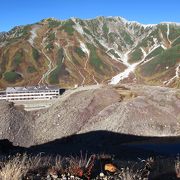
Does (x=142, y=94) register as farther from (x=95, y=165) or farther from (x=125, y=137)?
(x=95, y=165)

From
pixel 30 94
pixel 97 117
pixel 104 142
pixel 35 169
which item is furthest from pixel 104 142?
pixel 35 169

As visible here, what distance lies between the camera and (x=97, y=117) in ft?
341

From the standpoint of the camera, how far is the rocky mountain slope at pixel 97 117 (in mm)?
95812

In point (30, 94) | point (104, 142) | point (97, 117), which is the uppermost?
point (30, 94)

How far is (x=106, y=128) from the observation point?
9650 centimetres

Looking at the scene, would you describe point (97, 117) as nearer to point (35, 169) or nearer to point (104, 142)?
point (104, 142)

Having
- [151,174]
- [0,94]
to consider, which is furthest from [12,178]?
[0,94]

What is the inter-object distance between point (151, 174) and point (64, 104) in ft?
335

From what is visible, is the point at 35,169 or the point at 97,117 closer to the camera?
the point at 35,169

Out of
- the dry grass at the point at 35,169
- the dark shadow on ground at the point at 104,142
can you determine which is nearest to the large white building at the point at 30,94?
the dark shadow on ground at the point at 104,142

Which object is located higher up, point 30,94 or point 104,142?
point 30,94

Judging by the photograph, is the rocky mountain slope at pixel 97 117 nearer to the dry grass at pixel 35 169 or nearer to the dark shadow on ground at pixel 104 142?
the dark shadow on ground at pixel 104 142

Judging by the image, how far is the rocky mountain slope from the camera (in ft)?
314

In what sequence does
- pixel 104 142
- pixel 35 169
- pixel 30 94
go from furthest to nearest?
pixel 30 94, pixel 104 142, pixel 35 169
